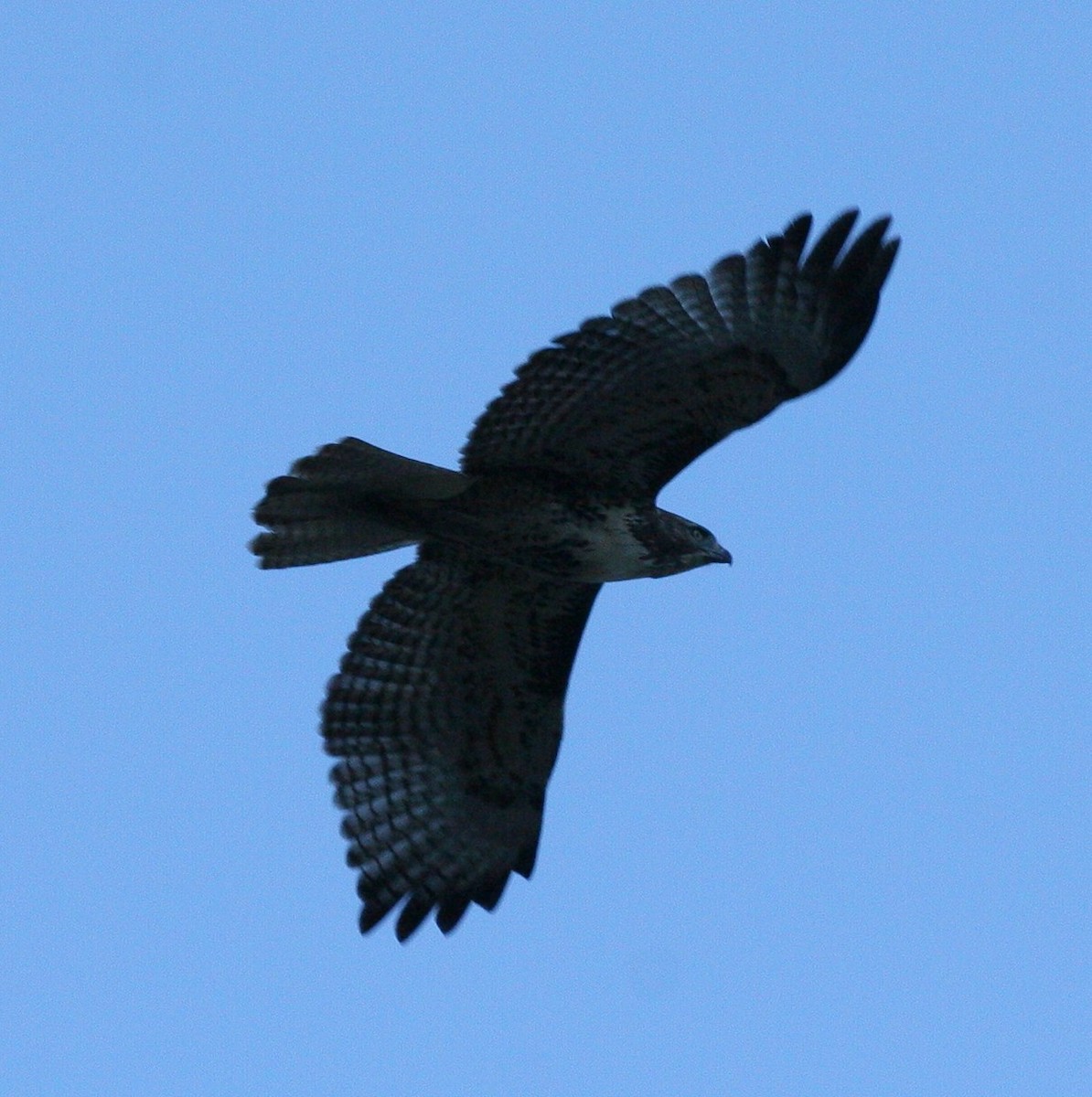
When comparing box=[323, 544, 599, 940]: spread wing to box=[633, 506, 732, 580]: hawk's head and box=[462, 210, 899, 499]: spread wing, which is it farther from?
box=[462, 210, 899, 499]: spread wing

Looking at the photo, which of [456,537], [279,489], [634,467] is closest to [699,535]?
[634,467]

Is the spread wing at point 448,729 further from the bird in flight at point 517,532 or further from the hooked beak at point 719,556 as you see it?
the hooked beak at point 719,556

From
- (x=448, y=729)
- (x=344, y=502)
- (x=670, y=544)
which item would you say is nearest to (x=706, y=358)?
(x=670, y=544)

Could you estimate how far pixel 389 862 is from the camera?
38.2 ft

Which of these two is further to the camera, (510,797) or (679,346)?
(510,797)

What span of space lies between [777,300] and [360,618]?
2.61 metres

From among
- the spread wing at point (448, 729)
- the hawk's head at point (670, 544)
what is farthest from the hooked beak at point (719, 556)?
the spread wing at point (448, 729)

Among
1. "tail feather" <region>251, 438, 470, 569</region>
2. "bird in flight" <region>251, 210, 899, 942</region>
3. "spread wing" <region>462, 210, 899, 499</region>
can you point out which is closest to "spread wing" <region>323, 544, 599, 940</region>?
"bird in flight" <region>251, 210, 899, 942</region>

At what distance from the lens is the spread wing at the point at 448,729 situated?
11.6m

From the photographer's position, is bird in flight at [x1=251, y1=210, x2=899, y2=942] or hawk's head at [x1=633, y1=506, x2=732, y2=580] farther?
hawk's head at [x1=633, y1=506, x2=732, y2=580]

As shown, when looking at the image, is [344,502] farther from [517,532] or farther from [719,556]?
[719,556]

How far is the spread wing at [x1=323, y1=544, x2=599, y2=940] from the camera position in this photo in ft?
38.0

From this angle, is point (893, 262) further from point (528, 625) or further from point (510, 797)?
point (510, 797)

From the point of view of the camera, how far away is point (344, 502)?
10.9 meters
